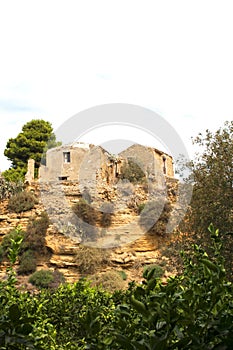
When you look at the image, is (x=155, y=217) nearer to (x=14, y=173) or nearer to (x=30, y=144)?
(x=14, y=173)

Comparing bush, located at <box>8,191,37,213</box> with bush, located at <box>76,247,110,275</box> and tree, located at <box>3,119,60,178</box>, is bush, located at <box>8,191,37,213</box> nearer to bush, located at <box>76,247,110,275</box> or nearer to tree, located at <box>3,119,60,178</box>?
bush, located at <box>76,247,110,275</box>

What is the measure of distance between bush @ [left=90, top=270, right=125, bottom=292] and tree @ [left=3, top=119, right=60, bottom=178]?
14233 mm

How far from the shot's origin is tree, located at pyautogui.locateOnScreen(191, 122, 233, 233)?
9688mm

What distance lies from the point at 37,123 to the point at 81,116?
32.8 ft

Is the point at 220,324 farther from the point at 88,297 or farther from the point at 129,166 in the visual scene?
the point at 129,166

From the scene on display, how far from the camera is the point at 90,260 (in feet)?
56.6

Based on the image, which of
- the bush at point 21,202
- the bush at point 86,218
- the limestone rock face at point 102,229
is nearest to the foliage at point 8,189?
the limestone rock face at point 102,229

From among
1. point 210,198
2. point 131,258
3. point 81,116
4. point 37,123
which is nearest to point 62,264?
point 131,258

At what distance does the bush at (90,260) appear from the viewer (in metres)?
17.2

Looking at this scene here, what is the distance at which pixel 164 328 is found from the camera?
4.26 ft

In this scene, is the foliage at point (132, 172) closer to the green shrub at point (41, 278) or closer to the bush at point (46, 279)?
the bush at point (46, 279)

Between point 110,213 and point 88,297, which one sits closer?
point 88,297

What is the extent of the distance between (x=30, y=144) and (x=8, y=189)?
27.0ft

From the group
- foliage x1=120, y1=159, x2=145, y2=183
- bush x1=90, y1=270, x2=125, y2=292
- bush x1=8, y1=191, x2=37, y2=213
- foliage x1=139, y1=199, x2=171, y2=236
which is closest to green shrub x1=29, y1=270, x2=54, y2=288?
bush x1=90, y1=270, x2=125, y2=292
